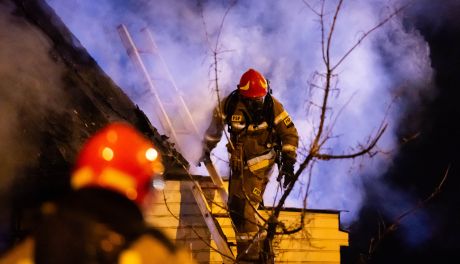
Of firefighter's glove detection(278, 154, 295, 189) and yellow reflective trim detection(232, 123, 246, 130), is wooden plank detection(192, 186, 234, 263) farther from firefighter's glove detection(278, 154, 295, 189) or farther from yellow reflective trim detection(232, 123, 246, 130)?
firefighter's glove detection(278, 154, 295, 189)

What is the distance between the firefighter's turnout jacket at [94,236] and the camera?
6.21ft

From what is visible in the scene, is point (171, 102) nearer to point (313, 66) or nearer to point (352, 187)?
point (313, 66)

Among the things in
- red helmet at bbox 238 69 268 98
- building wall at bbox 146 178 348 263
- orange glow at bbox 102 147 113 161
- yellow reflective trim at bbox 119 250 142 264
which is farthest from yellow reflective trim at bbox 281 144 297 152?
yellow reflective trim at bbox 119 250 142 264

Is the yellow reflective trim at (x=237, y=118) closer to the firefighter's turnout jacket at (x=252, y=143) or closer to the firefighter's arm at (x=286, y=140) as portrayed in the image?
the firefighter's turnout jacket at (x=252, y=143)

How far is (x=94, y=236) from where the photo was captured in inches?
75.6

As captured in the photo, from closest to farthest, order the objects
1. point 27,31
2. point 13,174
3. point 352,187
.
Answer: point 13,174
point 27,31
point 352,187

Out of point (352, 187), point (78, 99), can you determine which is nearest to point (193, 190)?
point (78, 99)

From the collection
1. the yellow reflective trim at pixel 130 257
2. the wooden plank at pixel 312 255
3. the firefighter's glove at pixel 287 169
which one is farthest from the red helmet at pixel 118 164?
the wooden plank at pixel 312 255

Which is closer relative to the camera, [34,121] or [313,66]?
[34,121]

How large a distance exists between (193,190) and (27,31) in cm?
295

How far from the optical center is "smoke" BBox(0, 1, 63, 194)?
17.2 ft

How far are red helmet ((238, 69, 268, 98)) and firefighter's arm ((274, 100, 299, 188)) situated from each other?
0.26m

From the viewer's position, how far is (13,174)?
17.4 ft

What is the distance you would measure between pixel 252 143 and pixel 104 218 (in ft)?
13.8
